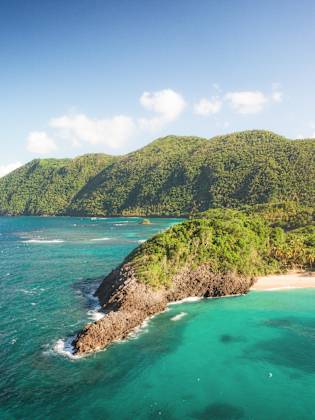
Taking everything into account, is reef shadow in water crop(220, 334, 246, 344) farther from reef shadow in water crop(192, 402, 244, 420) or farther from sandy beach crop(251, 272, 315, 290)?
sandy beach crop(251, 272, 315, 290)

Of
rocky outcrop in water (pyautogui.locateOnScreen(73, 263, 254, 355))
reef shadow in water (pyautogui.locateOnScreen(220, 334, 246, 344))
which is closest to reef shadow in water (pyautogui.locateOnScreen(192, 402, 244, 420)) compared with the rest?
reef shadow in water (pyautogui.locateOnScreen(220, 334, 246, 344))

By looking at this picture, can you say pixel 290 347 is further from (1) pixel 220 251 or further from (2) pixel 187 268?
(1) pixel 220 251

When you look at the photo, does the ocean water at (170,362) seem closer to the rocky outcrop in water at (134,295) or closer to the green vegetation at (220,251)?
the rocky outcrop in water at (134,295)

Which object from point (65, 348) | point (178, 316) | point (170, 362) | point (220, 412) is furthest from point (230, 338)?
point (65, 348)

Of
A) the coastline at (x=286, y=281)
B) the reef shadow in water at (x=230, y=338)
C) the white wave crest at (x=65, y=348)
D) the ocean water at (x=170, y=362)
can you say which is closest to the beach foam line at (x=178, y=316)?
the ocean water at (x=170, y=362)

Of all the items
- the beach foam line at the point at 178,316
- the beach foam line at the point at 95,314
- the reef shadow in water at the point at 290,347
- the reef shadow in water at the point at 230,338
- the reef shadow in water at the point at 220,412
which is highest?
the beach foam line at the point at 95,314

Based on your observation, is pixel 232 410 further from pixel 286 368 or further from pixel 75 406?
pixel 75 406
